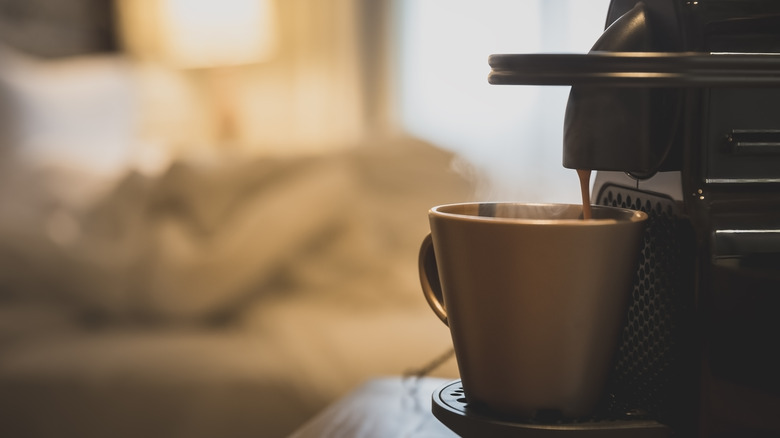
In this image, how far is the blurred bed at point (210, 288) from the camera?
39.3 inches

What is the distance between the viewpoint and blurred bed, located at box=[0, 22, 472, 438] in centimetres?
100

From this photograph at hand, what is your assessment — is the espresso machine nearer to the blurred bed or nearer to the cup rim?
the cup rim

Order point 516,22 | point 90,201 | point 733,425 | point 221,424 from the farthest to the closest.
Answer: point 516,22
point 90,201
point 221,424
point 733,425

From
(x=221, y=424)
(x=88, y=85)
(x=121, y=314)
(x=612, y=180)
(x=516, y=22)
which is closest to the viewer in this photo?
(x=612, y=180)

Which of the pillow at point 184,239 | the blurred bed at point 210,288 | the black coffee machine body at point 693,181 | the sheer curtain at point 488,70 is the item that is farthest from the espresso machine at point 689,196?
the sheer curtain at point 488,70

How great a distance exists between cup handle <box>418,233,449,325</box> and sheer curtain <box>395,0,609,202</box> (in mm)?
1610

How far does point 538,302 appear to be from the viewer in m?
0.34

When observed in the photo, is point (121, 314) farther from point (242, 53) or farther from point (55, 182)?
point (242, 53)

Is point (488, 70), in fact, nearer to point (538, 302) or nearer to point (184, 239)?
point (184, 239)

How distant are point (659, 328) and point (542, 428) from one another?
0.09 metres

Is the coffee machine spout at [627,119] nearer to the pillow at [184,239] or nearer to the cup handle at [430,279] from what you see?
the cup handle at [430,279]

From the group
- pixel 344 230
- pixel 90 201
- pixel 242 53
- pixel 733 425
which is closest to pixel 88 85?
pixel 242 53

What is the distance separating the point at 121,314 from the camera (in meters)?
1.16

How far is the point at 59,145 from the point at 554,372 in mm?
1614
